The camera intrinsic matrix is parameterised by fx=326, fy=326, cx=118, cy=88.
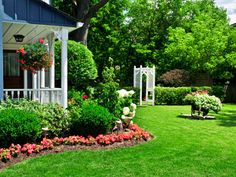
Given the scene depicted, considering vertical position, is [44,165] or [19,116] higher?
[19,116]

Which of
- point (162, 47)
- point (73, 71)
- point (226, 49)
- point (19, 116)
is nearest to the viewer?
point (19, 116)

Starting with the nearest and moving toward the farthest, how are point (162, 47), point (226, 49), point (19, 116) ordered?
1. point (19, 116)
2. point (226, 49)
3. point (162, 47)

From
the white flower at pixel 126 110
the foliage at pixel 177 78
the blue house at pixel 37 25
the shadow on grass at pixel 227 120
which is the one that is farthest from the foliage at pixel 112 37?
the white flower at pixel 126 110

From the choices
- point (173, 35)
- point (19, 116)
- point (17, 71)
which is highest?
point (173, 35)

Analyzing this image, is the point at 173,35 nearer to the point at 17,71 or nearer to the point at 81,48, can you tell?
the point at 81,48

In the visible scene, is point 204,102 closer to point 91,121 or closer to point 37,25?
point 91,121

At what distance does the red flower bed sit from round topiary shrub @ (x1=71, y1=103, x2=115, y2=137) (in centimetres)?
23

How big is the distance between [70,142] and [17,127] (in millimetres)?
1316

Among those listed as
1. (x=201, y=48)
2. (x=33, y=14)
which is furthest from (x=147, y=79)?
(x=33, y=14)

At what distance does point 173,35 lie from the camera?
24.7m

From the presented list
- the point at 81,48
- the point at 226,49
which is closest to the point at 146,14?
the point at 226,49

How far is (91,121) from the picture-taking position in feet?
26.3

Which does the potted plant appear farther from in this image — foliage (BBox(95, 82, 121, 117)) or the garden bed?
the garden bed

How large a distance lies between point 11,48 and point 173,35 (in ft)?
45.3
